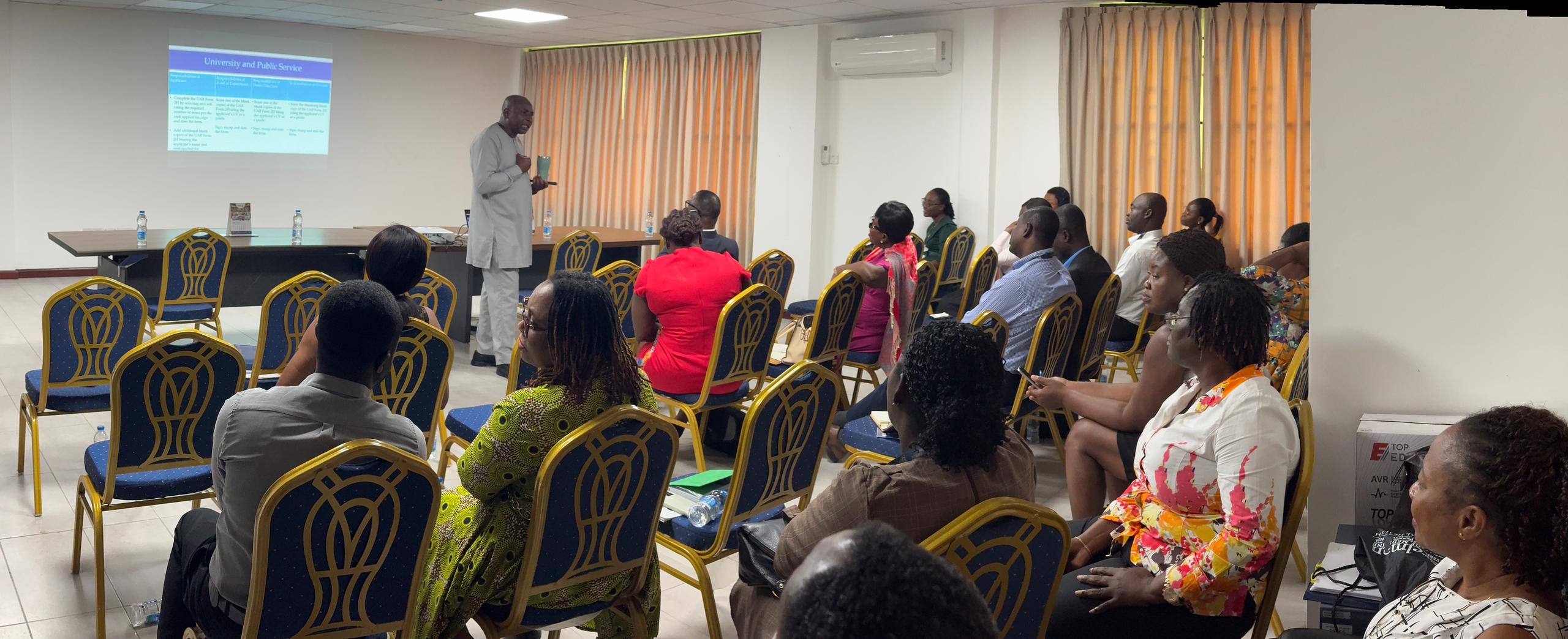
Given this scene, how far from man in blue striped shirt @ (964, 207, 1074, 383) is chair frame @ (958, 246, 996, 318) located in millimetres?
1256

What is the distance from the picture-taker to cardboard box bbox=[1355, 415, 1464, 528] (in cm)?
252

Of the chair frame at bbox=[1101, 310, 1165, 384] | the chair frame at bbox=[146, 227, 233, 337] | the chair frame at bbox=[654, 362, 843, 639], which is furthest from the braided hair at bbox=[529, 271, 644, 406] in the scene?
the chair frame at bbox=[146, 227, 233, 337]

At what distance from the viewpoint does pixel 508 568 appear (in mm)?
2266

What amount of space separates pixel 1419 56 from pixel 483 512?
90.7 inches

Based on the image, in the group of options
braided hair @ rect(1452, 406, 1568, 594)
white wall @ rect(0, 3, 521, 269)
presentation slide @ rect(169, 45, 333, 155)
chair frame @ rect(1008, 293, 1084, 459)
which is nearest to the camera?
braided hair @ rect(1452, 406, 1568, 594)

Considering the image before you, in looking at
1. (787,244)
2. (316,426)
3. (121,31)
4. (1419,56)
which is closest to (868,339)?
(1419,56)

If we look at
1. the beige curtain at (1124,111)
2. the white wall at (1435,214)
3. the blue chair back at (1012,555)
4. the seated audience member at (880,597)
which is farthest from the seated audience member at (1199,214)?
the seated audience member at (880,597)

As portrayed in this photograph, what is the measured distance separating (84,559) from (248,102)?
885 cm

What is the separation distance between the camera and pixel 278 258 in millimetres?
6812

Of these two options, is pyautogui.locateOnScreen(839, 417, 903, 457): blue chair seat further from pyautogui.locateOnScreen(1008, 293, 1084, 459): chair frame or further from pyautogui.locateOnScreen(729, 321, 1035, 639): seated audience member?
pyautogui.locateOnScreen(729, 321, 1035, 639): seated audience member

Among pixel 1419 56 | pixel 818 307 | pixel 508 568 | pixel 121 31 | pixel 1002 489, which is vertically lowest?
pixel 508 568

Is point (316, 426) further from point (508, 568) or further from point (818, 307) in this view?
point (818, 307)

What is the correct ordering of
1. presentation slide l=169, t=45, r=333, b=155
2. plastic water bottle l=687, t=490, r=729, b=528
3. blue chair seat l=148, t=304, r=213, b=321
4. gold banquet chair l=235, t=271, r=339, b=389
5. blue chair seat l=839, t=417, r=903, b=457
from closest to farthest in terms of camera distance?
plastic water bottle l=687, t=490, r=729, b=528
blue chair seat l=839, t=417, r=903, b=457
gold banquet chair l=235, t=271, r=339, b=389
blue chair seat l=148, t=304, r=213, b=321
presentation slide l=169, t=45, r=333, b=155

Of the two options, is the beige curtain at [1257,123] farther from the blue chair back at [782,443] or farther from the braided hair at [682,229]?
the blue chair back at [782,443]
